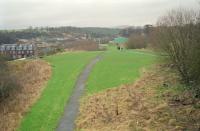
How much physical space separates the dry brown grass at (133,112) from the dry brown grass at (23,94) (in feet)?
15.9

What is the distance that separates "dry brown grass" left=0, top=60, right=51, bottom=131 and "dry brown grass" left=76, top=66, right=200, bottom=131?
4.86m

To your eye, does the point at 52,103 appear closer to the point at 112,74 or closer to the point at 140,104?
the point at 140,104

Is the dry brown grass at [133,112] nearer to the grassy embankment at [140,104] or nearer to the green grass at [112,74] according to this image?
the grassy embankment at [140,104]

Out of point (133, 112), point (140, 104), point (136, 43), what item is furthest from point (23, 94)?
point (136, 43)

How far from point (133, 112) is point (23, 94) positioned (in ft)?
44.6

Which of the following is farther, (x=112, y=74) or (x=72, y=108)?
(x=112, y=74)

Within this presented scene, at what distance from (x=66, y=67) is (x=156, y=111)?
25568mm

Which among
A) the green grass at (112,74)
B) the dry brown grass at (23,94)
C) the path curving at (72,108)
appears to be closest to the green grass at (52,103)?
the path curving at (72,108)

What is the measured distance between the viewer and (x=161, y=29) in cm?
3781

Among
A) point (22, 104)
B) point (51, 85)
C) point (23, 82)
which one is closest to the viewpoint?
point (22, 104)

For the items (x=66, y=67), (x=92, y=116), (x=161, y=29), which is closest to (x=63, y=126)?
(x=92, y=116)

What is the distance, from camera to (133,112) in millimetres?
26203

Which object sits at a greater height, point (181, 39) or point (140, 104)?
point (181, 39)

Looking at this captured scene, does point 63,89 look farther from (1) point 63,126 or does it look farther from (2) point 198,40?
(2) point 198,40
